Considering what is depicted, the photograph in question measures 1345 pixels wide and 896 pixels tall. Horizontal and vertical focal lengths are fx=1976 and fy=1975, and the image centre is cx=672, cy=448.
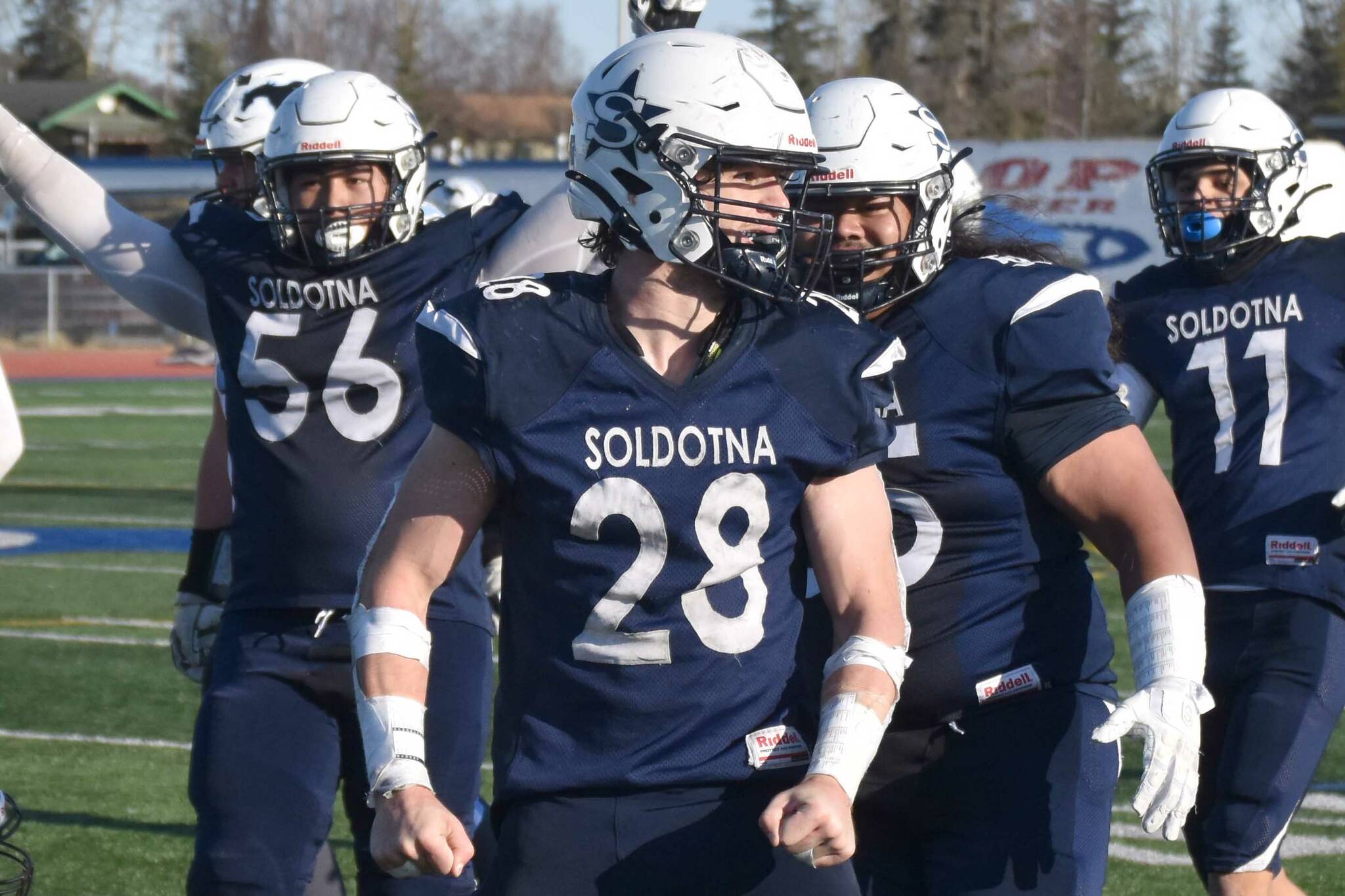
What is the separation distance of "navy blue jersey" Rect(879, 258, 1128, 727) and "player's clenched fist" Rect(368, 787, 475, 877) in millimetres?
967

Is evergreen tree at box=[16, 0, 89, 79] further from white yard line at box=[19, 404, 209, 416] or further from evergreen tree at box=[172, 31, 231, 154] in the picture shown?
white yard line at box=[19, 404, 209, 416]

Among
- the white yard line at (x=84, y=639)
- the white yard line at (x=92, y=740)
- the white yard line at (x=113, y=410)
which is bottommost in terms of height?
the white yard line at (x=113, y=410)

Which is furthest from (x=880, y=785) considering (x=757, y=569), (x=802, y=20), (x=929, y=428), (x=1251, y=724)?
(x=802, y=20)

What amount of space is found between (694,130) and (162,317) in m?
1.88

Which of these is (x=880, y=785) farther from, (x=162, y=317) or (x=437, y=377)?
(x=162, y=317)

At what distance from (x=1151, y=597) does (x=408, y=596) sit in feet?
Answer: 3.47

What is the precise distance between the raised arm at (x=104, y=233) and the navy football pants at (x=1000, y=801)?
5.69 feet

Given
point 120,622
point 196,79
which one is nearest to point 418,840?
point 120,622

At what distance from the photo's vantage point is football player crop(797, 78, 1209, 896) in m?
2.89

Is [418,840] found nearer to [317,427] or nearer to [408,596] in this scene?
[408,596]

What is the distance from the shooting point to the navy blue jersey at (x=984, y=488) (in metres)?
2.97

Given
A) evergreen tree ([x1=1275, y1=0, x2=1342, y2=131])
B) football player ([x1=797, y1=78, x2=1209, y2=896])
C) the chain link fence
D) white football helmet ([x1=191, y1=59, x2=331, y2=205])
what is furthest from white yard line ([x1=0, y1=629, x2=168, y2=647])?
evergreen tree ([x1=1275, y1=0, x2=1342, y2=131])

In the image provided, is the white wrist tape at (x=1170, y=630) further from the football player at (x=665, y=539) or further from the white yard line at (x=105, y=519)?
the white yard line at (x=105, y=519)

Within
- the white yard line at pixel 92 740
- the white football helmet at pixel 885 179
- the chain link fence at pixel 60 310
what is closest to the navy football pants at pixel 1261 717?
the white football helmet at pixel 885 179
